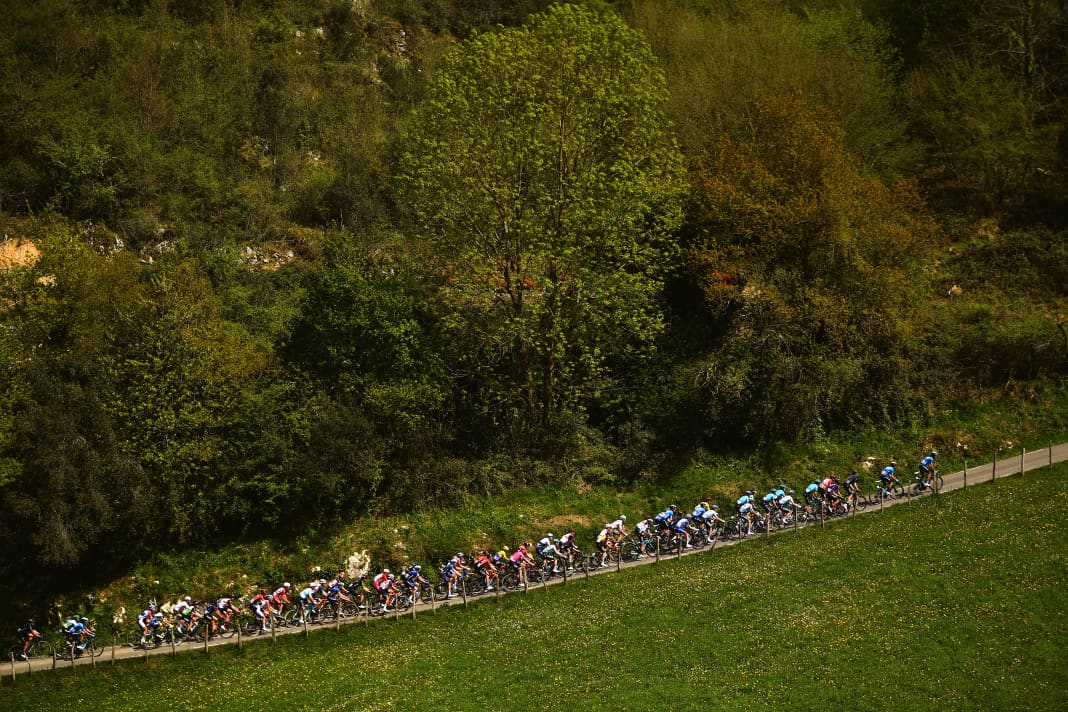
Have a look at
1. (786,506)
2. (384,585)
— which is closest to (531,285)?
(786,506)

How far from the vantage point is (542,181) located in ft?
131

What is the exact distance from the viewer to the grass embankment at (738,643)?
24.0 meters

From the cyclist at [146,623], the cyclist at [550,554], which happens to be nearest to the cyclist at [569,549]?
the cyclist at [550,554]

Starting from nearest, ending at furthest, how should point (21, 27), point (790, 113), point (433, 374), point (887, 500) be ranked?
point (887, 500), point (433, 374), point (790, 113), point (21, 27)

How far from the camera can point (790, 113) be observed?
42.7 meters

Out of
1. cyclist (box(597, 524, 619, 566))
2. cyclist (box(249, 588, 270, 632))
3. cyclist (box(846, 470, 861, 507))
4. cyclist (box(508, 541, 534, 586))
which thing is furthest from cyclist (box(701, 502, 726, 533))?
cyclist (box(249, 588, 270, 632))

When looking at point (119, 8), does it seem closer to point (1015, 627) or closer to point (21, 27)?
point (21, 27)

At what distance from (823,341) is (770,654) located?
2099 cm

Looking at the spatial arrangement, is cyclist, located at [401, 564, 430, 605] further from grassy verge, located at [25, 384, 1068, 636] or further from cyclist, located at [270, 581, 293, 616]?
cyclist, located at [270, 581, 293, 616]

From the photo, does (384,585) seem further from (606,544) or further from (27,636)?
(27,636)

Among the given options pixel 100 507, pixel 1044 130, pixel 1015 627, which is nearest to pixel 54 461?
pixel 100 507

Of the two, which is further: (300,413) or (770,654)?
(300,413)

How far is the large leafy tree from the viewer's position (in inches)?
1535

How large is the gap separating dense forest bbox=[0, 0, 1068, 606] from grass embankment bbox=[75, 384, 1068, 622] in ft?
3.17
